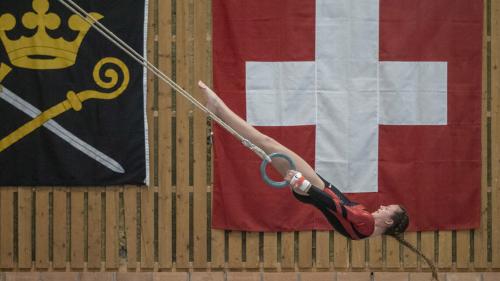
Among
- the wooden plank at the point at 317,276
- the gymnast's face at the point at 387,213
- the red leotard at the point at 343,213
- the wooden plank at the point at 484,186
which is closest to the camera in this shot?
the red leotard at the point at 343,213

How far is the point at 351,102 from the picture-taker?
7.29 metres

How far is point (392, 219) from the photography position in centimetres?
541

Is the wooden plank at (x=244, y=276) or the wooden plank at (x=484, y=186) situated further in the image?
the wooden plank at (x=484, y=186)

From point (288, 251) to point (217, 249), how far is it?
71cm

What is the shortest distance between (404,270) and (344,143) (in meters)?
1.44

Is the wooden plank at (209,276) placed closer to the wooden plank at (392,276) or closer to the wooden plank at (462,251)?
the wooden plank at (392,276)

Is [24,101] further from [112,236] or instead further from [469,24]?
[469,24]

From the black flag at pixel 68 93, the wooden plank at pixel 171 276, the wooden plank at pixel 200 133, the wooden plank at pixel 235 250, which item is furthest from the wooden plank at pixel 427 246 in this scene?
the black flag at pixel 68 93

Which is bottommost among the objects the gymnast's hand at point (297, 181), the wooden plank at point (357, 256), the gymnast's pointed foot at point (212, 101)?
the wooden plank at point (357, 256)

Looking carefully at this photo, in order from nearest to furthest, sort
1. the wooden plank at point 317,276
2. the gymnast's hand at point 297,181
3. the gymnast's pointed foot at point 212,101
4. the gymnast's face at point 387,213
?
the gymnast's hand at point 297,181, the gymnast's pointed foot at point 212,101, the gymnast's face at point 387,213, the wooden plank at point 317,276

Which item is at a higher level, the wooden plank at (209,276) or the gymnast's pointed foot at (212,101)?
the gymnast's pointed foot at (212,101)

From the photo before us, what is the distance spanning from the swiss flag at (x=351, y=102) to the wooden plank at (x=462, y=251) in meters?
0.17

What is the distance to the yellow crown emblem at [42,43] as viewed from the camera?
7.31 metres

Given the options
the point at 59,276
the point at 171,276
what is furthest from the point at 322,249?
the point at 59,276
